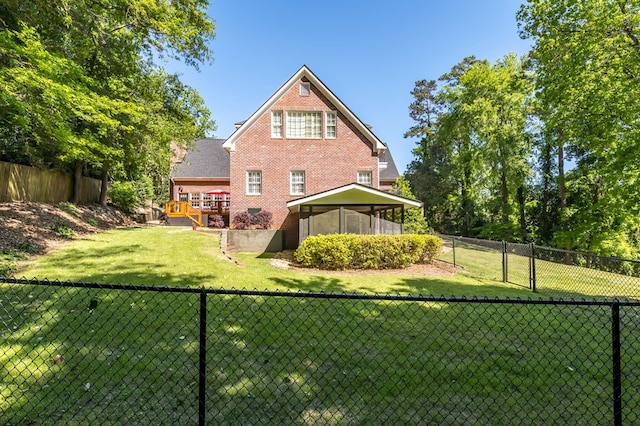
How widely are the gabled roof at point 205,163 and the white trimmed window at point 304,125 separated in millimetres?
10139

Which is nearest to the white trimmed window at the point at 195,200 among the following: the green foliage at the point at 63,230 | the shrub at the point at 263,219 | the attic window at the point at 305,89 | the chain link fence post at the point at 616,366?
the shrub at the point at 263,219

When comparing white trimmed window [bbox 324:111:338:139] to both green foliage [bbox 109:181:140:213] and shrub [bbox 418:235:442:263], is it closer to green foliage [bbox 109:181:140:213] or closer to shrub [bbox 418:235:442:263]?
shrub [bbox 418:235:442:263]

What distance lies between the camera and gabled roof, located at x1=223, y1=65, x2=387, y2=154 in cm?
1783

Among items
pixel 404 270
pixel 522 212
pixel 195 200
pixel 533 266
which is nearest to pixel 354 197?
pixel 404 270

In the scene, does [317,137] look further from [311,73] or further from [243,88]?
[243,88]

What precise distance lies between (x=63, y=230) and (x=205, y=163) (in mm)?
15499

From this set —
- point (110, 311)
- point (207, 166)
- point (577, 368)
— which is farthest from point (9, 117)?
point (207, 166)

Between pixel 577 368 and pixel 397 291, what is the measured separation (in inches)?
170

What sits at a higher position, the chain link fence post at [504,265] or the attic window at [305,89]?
the attic window at [305,89]

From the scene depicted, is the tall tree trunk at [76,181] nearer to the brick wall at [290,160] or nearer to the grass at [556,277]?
the brick wall at [290,160]

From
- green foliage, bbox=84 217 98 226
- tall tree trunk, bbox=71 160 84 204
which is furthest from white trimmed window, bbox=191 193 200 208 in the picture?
green foliage, bbox=84 217 98 226

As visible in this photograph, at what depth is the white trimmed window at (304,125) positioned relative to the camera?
18312 mm

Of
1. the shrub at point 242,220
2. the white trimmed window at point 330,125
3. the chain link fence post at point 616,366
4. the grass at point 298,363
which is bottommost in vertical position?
the grass at point 298,363

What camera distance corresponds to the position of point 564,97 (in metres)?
14.1
